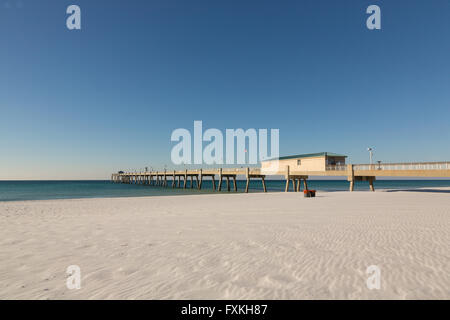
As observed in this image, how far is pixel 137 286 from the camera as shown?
4.27 metres

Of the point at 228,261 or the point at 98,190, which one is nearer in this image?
the point at 228,261

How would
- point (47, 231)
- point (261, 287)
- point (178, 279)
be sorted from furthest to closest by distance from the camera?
point (47, 231), point (178, 279), point (261, 287)

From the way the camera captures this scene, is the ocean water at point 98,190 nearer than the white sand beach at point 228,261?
No

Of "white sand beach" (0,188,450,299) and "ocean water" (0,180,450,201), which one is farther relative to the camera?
"ocean water" (0,180,450,201)

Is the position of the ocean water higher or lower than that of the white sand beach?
lower

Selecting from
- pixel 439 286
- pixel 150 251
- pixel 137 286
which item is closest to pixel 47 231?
pixel 150 251

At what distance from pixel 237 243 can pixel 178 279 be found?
281 centimetres

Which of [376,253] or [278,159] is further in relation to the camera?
[278,159]

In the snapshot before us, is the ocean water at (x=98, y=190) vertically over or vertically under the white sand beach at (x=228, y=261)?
under

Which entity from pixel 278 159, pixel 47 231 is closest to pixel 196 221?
pixel 47 231
